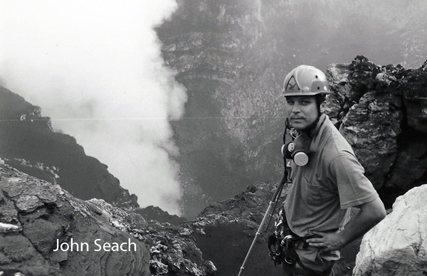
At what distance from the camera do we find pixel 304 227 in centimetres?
280

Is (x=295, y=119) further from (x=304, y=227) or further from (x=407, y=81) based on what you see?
(x=407, y=81)

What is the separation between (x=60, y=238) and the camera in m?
5.56

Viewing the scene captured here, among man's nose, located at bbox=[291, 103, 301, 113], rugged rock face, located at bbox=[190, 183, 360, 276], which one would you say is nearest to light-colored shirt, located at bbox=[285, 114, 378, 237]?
man's nose, located at bbox=[291, 103, 301, 113]

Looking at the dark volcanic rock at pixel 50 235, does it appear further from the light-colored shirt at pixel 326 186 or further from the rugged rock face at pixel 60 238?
the light-colored shirt at pixel 326 186

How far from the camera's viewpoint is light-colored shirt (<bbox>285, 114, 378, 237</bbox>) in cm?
229

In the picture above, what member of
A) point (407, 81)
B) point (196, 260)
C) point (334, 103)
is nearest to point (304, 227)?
point (196, 260)

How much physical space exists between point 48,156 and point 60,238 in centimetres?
4211

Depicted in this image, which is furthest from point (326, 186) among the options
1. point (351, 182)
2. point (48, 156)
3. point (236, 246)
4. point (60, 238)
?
point (48, 156)

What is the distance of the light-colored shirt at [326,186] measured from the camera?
229cm

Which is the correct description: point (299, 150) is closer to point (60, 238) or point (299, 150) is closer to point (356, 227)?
point (356, 227)

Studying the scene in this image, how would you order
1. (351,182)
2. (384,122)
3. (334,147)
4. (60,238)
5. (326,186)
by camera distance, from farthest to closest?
(384,122) → (60,238) → (326,186) → (334,147) → (351,182)

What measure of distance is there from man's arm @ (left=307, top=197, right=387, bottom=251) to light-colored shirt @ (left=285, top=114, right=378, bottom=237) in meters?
0.06

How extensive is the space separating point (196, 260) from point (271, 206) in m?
6.01

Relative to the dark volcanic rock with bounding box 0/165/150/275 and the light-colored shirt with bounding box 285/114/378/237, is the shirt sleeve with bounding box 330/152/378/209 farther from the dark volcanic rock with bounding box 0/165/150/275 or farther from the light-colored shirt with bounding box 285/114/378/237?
the dark volcanic rock with bounding box 0/165/150/275
